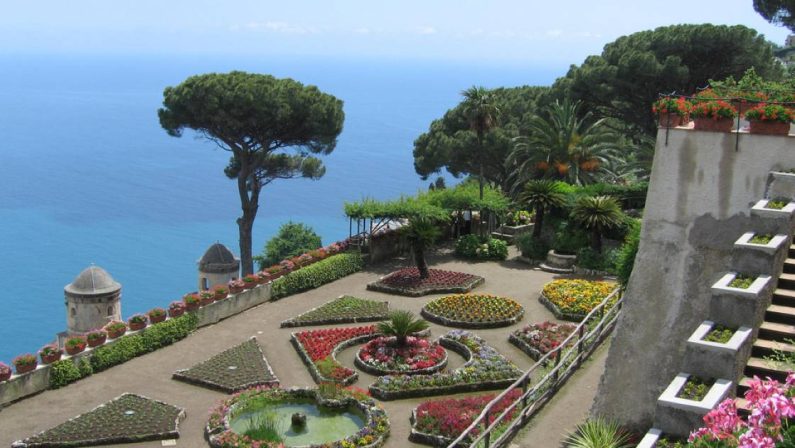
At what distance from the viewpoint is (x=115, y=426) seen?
21422mm

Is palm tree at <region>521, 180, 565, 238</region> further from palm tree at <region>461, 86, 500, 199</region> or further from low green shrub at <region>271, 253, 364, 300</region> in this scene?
low green shrub at <region>271, 253, 364, 300</region>

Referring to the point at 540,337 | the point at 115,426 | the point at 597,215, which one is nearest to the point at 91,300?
the point at 115,426

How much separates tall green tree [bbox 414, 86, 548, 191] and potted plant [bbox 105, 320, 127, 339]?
29592 mm

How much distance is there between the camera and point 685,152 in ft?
51.4

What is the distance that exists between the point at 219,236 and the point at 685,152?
12315 cm

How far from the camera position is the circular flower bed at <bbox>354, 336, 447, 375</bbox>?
24734 mm

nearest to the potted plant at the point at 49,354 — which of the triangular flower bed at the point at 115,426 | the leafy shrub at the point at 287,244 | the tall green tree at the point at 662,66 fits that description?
the triangular flower bed at the point at 115,426

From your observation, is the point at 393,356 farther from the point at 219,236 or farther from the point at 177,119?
the point at 219,236

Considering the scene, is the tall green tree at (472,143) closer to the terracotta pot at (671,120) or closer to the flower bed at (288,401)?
the flower bed at (288,401)

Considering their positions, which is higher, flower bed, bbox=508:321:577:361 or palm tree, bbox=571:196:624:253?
palm tree, bbox=571:196:624:253

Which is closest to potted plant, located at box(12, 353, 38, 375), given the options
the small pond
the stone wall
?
the small pond

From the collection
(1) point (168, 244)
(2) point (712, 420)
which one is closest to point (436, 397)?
(2) point (712, 420)

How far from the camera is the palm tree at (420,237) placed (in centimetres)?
3319

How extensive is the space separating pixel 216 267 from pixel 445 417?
19.1 meters
